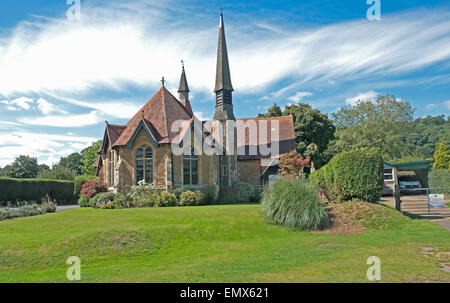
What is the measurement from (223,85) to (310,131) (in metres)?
17.7

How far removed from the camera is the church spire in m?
30.8

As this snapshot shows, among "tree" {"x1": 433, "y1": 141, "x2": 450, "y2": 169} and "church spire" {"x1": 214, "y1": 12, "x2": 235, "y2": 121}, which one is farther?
"tree" {"x1": 433, "y1": 141, "x2": 450, "y2": 169}

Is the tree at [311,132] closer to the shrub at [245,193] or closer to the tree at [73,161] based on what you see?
Answer: the shrub at [245,193]

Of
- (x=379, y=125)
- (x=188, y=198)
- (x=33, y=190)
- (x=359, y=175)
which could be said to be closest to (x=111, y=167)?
(x=188, y=198)

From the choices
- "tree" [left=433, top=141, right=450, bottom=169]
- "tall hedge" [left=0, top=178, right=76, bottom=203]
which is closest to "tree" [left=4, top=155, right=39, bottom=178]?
"tall hedge" [left=0, top=178, right=76, bottom=203]

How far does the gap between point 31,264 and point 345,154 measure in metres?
13.0

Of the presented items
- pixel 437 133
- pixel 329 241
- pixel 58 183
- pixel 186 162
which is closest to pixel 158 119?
pixel 186 162

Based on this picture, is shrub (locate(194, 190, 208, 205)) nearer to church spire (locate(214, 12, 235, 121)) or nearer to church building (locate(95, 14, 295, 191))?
church building (locate(95, 14, 295, 191))

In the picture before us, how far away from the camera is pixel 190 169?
24.8 m

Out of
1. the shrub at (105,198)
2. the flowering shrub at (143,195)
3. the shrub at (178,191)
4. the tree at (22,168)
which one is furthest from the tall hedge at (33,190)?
the tree at (22,168)

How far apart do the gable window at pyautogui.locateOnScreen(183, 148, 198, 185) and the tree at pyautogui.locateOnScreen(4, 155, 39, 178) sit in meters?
41.8

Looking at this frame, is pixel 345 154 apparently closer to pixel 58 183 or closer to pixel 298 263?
pixel 298 263

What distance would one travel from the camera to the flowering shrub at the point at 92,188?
24.0 metres

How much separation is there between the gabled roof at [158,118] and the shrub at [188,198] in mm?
4210
